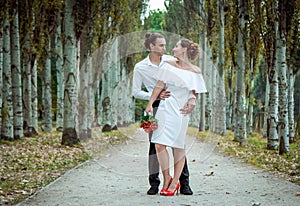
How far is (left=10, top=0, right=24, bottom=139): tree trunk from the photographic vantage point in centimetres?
1684

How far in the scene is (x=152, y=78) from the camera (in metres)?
7.01

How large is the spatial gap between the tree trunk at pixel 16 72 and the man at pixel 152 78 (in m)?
10.7

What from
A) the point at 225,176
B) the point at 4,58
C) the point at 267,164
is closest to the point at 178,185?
the point at 225,176

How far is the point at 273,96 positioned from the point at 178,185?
29.0ft

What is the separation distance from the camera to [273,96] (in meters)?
15.1

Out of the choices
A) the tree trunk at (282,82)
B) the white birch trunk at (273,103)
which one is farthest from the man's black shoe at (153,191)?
the white birch trunk at (273,103)

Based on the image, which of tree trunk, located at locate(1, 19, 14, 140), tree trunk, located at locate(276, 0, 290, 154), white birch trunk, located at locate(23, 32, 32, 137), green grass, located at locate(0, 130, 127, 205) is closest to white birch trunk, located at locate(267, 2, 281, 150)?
tree trunk, located at locate(276, 0, 290, 154)

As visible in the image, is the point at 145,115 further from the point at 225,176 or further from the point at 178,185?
the point at 225,176

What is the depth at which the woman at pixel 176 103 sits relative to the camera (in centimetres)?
677

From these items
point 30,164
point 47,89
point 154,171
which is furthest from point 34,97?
point 154,171

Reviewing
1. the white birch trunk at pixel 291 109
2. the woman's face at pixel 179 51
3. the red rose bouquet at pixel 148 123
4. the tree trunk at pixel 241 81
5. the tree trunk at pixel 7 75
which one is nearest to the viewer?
the red rose bouquet at pixel 148 123

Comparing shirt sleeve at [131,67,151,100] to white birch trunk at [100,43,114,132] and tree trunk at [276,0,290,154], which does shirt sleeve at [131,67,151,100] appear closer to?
tree trunk at [276,0,290,154]

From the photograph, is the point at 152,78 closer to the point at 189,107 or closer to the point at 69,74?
the point at 189,107

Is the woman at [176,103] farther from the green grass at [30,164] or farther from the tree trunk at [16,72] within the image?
the tree trunk at [16,72]
